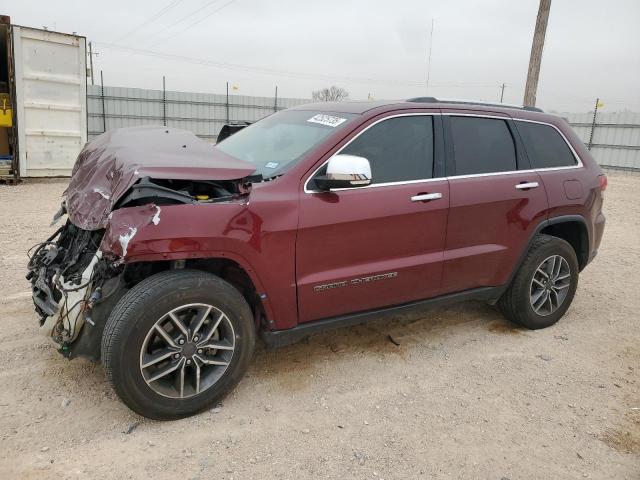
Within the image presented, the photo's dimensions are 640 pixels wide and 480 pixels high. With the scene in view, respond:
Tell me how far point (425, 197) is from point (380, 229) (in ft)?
1.37

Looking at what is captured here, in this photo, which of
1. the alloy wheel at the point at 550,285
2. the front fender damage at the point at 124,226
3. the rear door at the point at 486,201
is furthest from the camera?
the alloy wheel at the point at 550,285

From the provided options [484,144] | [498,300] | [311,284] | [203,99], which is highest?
[203,99]

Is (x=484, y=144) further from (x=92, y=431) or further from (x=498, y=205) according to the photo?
(x=92, y=431)

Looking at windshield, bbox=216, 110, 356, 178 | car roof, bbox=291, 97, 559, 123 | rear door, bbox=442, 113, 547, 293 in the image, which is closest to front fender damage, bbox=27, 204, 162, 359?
windshield, bbox=216, 110, 356, 178

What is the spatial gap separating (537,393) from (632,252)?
475 cm

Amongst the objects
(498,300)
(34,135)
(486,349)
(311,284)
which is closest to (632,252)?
(498,300)

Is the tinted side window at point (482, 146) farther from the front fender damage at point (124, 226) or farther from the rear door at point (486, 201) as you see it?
the front fender damage at point (124, 226)

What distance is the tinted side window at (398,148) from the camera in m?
3.30

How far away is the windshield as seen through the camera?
3.25 metres

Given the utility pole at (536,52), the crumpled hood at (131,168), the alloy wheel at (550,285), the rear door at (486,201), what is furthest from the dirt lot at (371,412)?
the utility pole at (536,52)

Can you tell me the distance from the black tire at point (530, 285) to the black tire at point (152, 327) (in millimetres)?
2312

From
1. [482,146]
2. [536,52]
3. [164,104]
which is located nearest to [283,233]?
[482,146]

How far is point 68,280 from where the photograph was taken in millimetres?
2994

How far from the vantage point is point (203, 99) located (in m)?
23.4
